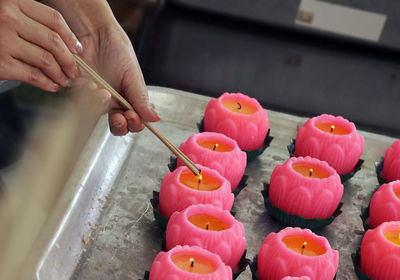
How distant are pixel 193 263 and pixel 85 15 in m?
0.63

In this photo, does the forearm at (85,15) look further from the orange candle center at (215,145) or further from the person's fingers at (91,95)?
the orange candle center at (215,145)

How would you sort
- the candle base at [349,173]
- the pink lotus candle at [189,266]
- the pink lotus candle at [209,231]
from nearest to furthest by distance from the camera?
the pink lotus candle at [189,266] → the pink lotus candle at [209,231] → the candle base at [349,173]

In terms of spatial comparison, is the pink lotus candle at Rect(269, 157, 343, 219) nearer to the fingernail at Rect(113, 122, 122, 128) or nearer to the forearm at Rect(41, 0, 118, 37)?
the fingernail at Rect(113, 122, 122, 128)

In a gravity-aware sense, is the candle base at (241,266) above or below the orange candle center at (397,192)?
below

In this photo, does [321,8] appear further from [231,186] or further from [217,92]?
[231,186]

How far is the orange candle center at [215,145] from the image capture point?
1.42 m

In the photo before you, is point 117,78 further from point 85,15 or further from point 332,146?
point 332,146

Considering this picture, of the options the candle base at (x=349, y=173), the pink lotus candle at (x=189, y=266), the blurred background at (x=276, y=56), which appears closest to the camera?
the pink lotus candle at (x=189, y=266)

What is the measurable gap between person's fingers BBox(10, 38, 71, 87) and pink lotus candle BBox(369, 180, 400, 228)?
65 centimetres

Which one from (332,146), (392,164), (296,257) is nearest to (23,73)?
(296,257)

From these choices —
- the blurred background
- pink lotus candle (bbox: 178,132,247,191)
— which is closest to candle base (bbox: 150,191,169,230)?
pink lotus candle (bbox: 178,132,247,191)

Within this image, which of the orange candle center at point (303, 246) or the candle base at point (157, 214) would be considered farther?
the candle base at point (157, 214)

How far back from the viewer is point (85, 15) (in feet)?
4.71

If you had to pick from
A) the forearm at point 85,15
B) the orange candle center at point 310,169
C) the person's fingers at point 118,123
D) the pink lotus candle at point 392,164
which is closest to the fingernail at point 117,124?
the person's fingers at point 118,123
